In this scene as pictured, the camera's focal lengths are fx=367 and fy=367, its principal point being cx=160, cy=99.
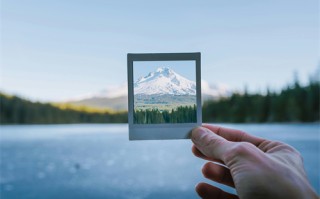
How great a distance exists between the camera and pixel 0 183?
5207 millimetres

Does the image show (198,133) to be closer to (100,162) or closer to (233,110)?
(233,110)

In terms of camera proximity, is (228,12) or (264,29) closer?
(228,12)

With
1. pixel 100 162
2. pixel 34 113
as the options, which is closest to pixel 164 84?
pixel 34 113

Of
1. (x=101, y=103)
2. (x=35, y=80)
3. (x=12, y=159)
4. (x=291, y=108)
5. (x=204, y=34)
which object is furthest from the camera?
(x=12, y=159)

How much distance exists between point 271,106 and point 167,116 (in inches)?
142

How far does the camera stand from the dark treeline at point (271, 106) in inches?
139

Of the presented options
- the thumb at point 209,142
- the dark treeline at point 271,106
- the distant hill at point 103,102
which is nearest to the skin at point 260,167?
the thumb at point 209,142

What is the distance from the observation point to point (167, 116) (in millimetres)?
598

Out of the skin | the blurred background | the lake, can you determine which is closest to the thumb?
the skin

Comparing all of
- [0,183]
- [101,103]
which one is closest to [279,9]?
[101,103]

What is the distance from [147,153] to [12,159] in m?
2.21

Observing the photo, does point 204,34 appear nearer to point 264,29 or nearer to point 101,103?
point 264,29

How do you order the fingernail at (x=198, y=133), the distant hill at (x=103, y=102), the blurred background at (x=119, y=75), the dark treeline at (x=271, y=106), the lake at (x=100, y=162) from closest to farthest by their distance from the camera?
the fingernail at (x=198, y=133)
the distant hill at (x=103, y=102)
the dark treeline at (x=271, y=106)
the blurred background at (x=119, y=75)
the lake at (x=100, y=162)

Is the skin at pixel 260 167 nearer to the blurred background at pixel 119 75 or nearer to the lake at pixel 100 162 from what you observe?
the blurred background at pixel 119 75
